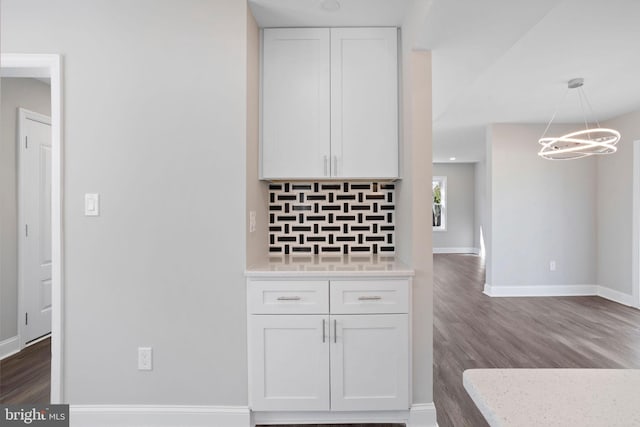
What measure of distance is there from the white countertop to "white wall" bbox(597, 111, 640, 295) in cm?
502

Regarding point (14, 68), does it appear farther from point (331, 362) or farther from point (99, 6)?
point (331, 362)

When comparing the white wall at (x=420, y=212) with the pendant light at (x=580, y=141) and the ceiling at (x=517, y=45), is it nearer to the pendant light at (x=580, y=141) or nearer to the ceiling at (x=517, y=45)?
the ceiling at (x=517, y=45)

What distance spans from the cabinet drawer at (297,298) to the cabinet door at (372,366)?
0.13 metres

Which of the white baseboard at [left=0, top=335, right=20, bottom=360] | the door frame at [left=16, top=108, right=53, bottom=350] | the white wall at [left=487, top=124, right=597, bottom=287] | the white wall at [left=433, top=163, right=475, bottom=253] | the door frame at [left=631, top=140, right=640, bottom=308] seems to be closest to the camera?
the white baseboard at [left=0, top=335, right=20, bottom=360]

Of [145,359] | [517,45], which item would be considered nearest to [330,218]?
[145,359]

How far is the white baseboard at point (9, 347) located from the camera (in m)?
2.87

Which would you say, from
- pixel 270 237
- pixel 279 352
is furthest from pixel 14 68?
pixel 279 352

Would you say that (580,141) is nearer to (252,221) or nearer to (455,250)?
(252,221)

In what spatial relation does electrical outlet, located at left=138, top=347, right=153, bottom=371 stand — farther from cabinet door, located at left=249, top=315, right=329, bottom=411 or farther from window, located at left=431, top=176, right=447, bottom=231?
window, located at left=431, top=176, right=447, bottom=231

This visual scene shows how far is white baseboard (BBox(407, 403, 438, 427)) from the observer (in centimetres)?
192

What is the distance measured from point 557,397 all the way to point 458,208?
9847mm

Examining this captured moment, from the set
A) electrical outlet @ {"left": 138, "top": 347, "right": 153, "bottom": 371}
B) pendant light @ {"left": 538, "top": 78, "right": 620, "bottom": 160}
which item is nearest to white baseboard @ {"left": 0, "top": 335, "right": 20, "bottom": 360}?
electrical outlet @ {"left": 138, "top": 347, "right": 153, "bottom": 371}

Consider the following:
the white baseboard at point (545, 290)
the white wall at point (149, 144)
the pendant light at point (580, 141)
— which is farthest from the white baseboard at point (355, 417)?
the white baseboard at point (545, 290)

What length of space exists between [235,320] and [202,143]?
1.02 meters
